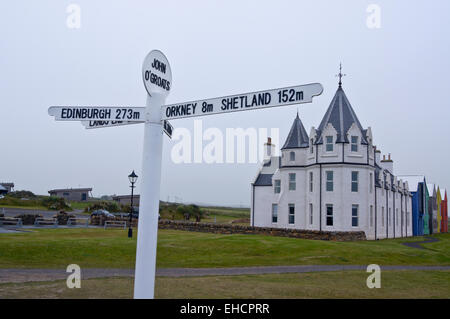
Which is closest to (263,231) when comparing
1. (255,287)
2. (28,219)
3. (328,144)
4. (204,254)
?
(328,144)

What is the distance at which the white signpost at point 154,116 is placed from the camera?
5.22 meters

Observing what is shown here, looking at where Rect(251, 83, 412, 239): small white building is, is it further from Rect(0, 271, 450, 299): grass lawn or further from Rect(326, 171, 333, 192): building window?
Rect(0, 271, 450, 299): grass lawn

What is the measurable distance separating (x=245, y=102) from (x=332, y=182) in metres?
28.2

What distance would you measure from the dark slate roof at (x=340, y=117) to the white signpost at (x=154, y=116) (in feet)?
91.7

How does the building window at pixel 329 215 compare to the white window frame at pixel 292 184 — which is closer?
the building window at pixel 329 215

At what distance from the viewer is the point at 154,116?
5562mm

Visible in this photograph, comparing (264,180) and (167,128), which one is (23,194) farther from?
(167,128)

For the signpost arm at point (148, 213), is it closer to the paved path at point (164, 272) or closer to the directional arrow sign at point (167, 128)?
the directional arrow sign at point (167, 128)

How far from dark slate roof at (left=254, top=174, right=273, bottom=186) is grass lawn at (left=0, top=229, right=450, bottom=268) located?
1554 centimetres

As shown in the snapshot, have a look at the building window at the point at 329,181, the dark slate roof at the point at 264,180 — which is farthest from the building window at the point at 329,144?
the dark slate roof at the point at 264,180
